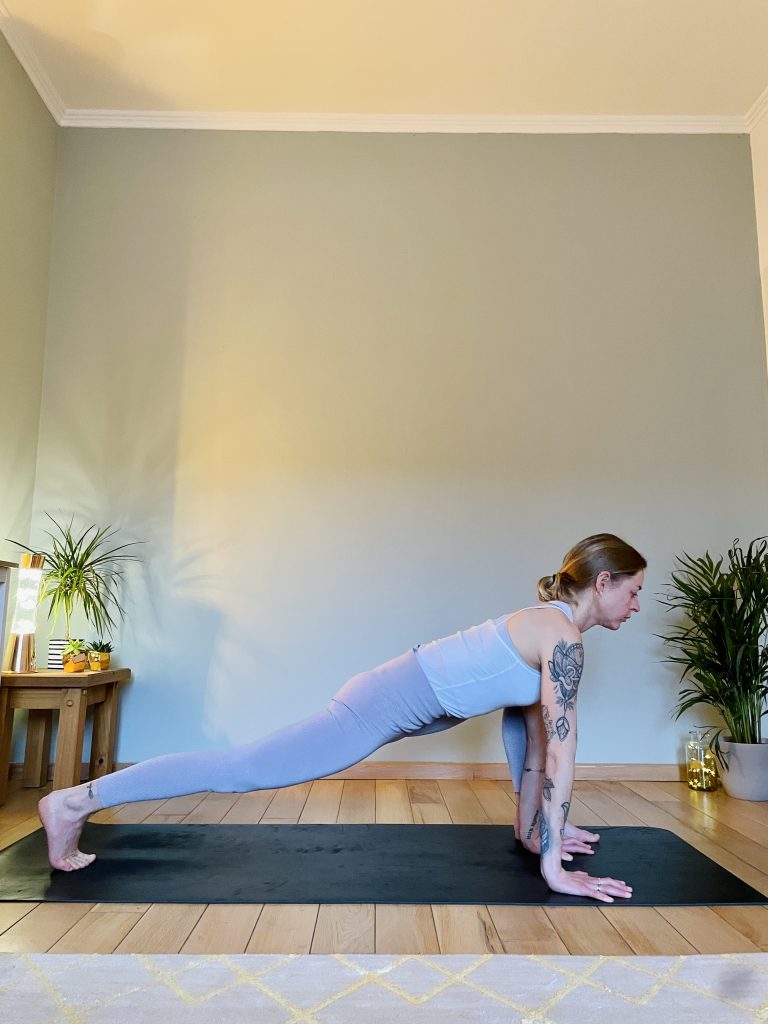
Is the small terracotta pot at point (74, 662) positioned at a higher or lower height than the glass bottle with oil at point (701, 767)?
higher

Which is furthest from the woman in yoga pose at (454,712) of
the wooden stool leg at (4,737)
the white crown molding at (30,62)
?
the white crown molding at (30,62)

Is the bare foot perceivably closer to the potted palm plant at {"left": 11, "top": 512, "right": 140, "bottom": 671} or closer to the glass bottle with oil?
the potted palm plant at {"left": 11, "top": 512, "right": 140, "bottom": 671}

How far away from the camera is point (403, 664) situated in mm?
2109

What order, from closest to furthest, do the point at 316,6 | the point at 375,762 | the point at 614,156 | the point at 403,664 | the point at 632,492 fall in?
the point at 403,664 < the point at 316,6 < the point at 375,762 < the point at 632,492 < the point at 614,156

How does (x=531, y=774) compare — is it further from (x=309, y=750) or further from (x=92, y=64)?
(x=92, y=64)

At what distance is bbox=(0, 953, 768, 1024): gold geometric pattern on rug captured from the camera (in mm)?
1281

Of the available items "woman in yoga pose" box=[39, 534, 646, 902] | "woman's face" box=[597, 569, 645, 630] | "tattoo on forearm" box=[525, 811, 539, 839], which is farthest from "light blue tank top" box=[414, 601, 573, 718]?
"tattoo on forearm" box=[525, 811, 539, 839]

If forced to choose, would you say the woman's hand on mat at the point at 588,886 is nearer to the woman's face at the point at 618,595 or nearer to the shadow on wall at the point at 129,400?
the woman's face at the point at 618,595

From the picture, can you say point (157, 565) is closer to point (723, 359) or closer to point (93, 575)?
point (93, 575)

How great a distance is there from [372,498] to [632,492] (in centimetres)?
126

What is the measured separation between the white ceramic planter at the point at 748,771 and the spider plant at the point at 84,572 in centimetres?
275

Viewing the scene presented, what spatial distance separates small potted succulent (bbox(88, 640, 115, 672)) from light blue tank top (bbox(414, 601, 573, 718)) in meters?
1.82

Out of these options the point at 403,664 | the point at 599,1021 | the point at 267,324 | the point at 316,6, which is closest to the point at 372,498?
the point at 267,324

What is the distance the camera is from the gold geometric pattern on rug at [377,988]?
4.20 ft
